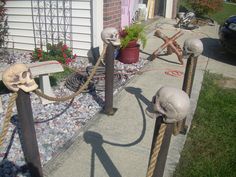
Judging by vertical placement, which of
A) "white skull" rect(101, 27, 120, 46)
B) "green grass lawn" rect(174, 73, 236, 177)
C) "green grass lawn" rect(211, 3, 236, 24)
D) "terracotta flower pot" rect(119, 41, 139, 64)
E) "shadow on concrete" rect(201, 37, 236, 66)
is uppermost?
"white skull" rect(101, 27, 120, 46)

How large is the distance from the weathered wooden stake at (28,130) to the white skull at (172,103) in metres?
1.14

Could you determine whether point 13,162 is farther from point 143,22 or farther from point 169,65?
point 143,22

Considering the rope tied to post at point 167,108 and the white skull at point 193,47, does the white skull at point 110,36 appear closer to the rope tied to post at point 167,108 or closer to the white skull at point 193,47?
the white skull at point 193,47

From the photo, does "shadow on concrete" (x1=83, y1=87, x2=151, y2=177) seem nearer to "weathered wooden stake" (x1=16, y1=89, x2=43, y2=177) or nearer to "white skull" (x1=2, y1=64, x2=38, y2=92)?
"weathered wooden stake" (x1=16, y1=89, x2=43, y2=177)

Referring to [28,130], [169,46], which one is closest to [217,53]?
[169,46]

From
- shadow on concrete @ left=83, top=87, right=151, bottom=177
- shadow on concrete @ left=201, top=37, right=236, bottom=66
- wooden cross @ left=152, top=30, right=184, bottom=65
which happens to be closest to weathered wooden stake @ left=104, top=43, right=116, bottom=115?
shadow on concrete @ left=83, top=87, right=151, bottom=177

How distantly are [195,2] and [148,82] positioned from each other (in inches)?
344

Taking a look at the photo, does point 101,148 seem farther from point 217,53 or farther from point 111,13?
point 217,53

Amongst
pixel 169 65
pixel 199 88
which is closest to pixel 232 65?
pixel 169 65

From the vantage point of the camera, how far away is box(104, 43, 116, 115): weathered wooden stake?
4.17m

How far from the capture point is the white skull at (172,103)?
1.92 m

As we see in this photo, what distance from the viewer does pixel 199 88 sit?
18.8ft

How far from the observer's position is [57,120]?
14.4 ft

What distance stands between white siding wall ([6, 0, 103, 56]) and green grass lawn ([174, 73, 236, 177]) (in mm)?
2841
